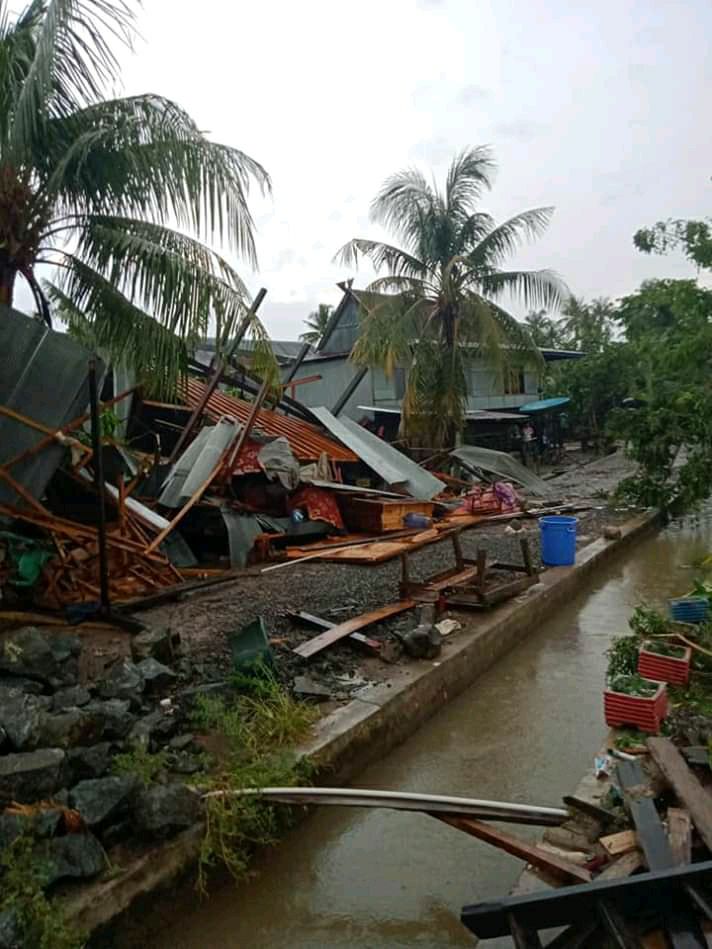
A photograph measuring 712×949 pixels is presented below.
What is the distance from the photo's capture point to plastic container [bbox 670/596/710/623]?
546 centimetres

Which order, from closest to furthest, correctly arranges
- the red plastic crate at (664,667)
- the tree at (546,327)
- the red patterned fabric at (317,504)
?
the red plastic crate at (664,667) → the red patterned fabric at (317,504) → the tree at (546,327)

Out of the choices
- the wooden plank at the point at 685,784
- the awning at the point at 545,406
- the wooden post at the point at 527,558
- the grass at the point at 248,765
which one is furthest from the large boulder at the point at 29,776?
the awning at the point at 545,406

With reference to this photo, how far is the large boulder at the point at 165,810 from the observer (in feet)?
9.47

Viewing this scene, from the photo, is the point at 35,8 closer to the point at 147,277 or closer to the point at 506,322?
the point at 147,277

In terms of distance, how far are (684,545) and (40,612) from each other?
10.3 metres

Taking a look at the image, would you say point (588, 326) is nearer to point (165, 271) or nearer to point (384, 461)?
point (384, 461)

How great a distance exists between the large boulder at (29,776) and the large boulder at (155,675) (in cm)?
123

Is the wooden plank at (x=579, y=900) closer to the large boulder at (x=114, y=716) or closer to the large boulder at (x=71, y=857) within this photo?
the large boulder at (x=71, y=857)

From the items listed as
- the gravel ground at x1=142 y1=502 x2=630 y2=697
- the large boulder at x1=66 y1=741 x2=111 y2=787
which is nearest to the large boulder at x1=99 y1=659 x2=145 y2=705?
the gravel ground at x1=142 y1=502 x2=630 y2=697

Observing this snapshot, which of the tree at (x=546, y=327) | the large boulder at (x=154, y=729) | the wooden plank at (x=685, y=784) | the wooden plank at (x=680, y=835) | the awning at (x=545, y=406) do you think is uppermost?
the tree at (x=546, y=327)

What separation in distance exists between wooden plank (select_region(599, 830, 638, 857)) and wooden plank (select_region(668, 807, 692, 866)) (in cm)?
15

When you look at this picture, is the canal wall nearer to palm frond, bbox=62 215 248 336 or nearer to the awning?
palm frond, bbox=62 215 248 336

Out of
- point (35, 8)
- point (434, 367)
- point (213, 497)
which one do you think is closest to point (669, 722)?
point (213, 497)

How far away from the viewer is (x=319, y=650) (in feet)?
16.8
